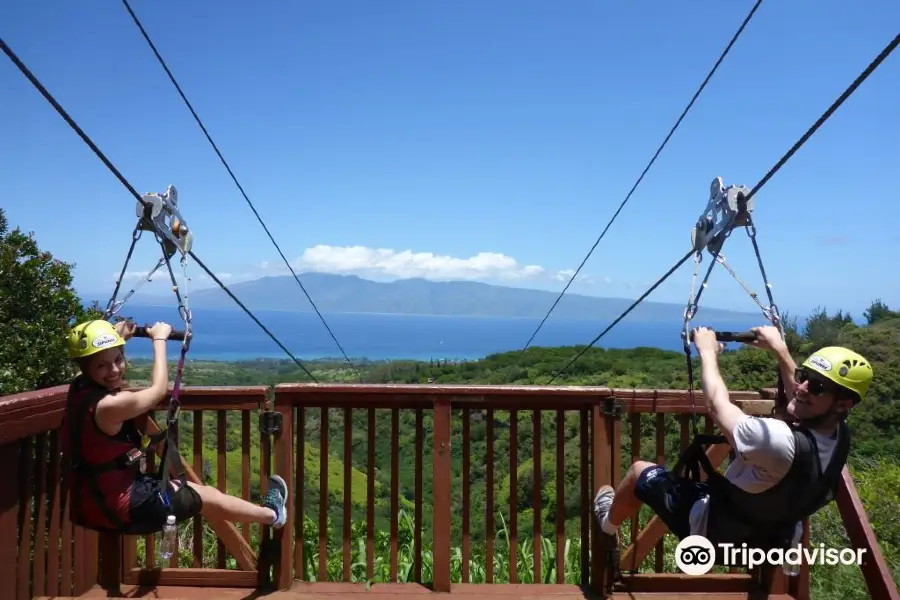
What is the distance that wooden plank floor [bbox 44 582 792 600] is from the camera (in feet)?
11.5

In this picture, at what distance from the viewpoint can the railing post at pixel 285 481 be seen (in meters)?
3.55

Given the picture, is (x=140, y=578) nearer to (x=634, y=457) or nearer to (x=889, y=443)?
(x=634, y=457)

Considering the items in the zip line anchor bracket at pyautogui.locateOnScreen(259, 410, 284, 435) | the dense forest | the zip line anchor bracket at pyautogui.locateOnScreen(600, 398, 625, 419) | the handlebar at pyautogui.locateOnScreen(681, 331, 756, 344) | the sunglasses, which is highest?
the handlebar at pyautogui.locateOnScreen(681, 331, 756, 344)

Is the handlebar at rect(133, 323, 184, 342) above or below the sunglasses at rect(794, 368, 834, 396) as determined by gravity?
above

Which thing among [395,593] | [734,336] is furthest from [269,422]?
[734,336]

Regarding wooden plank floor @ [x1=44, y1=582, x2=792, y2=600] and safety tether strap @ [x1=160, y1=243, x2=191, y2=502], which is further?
wooden plank floor @ [x1=44, y1=582, x2=792, y2=600]

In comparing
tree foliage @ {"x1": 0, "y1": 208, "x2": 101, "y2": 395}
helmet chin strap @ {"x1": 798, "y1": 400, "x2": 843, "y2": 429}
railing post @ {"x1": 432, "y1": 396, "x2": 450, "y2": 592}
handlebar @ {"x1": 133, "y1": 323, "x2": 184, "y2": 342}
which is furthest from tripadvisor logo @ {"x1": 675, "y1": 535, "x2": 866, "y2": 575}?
tree foliage @ {"x1": 0, "y1": 208, "x2": 101, "y2": 395}

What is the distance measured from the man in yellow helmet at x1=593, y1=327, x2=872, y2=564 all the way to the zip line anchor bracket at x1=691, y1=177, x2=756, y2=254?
62 centimetres

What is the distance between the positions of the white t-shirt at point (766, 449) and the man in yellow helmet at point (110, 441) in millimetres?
2385

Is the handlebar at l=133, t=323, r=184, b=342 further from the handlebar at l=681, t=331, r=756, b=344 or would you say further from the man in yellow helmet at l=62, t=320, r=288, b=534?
the handlebar at l=681, t=331, r=756, b=344

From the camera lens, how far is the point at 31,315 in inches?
285

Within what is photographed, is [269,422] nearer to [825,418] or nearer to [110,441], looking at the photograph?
[110,441]

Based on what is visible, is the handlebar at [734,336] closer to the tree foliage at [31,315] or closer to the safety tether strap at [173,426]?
the safety tether strap at [173,426]

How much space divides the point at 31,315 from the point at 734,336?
729 cm
